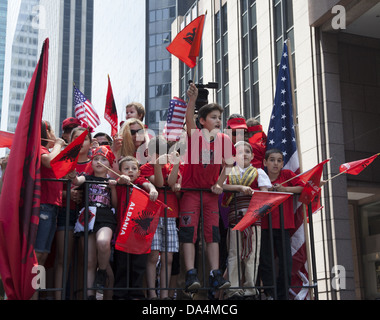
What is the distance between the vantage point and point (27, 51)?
409ft

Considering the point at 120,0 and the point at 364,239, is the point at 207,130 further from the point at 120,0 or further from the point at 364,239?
the point at 120,0

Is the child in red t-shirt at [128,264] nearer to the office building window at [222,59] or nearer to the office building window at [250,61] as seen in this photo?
the office building window at [250,61]

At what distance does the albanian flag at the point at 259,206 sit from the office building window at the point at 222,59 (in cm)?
2148

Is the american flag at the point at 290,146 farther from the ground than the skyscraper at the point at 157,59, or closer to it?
closer to it

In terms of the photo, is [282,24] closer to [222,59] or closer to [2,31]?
[222,59]

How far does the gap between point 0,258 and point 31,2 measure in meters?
134

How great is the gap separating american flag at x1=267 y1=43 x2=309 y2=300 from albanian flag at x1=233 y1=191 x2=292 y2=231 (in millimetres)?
741

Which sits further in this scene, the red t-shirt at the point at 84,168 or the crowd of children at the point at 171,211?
the red t-shirt at the point at 84,168

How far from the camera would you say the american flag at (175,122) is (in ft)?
19.4

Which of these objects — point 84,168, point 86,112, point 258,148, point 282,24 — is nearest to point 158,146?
point 84,168

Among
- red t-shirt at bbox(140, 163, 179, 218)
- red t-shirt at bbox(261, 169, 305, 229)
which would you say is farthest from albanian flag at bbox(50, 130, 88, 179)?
red t-shirt at bbox(261, 169, 305, 229)

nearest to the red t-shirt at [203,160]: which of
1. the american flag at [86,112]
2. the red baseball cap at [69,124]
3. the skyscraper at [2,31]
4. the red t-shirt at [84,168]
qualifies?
the red t-shirt at [84,168]

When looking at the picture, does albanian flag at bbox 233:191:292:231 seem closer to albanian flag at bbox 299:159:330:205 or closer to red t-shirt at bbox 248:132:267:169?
albanian flag at bbox 299:159:330:205

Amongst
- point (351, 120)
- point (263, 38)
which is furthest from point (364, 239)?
point (263, 38)
